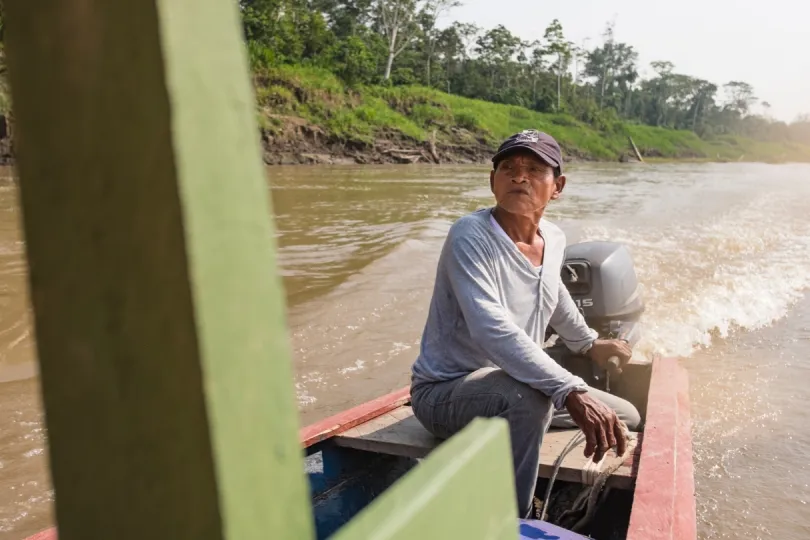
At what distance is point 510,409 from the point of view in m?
1.90

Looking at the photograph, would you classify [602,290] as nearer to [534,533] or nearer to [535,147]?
[535,147]

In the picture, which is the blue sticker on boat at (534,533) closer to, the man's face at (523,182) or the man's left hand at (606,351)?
the man's face at (523,182)

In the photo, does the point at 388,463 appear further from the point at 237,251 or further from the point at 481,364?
the point at 237,251

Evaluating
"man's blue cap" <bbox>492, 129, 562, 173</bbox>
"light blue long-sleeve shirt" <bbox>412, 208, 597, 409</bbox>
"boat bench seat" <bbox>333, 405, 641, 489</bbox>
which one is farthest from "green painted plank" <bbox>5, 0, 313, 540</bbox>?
"boat bench seat" <bbox>333, 405, 641, 489</bbox>

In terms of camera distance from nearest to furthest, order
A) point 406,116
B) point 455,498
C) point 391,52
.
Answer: point 455,498
point 406,116
point 391,52

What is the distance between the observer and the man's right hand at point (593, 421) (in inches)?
71.7

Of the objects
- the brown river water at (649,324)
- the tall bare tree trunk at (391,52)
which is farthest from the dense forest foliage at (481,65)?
the brown river water at (649,324)

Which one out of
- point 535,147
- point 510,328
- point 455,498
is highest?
point 535,147

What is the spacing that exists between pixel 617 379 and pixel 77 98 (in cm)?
282

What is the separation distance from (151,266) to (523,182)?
1720mm

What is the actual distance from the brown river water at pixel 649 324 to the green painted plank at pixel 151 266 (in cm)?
42

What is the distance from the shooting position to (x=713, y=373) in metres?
4.54

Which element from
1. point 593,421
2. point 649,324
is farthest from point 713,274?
point 593,421

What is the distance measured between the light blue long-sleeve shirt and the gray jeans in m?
0.04
